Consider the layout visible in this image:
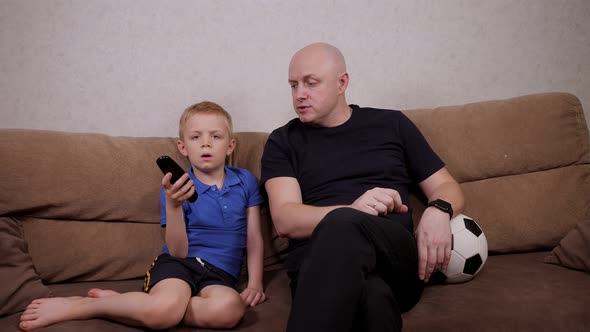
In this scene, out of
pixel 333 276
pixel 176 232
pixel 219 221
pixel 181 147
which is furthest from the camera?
pixel 181 147

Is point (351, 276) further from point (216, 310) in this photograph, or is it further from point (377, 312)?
point (216, 310)

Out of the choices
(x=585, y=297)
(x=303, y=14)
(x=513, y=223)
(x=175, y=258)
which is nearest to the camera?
(x=585, y=297)

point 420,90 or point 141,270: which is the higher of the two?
point 420,90

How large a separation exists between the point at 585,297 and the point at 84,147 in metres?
1.61

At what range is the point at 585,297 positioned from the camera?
136cm

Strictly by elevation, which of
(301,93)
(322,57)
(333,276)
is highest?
(322,57)

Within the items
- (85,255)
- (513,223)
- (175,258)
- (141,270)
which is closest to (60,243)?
(85,255)

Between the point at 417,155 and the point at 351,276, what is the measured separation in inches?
29.5

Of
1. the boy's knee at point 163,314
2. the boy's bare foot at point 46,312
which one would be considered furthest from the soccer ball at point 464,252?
the boy's bare foot at point 46,312

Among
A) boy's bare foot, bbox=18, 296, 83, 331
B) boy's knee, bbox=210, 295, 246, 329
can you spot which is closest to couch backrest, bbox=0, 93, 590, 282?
boy's bare foot, bbox=18, 296, 83, 331

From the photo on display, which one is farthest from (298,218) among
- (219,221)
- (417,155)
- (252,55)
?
(252,55)

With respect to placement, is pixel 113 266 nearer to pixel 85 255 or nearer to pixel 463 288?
pixel 85 255

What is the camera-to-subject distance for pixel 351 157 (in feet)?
5.52

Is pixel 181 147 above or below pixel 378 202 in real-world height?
above
